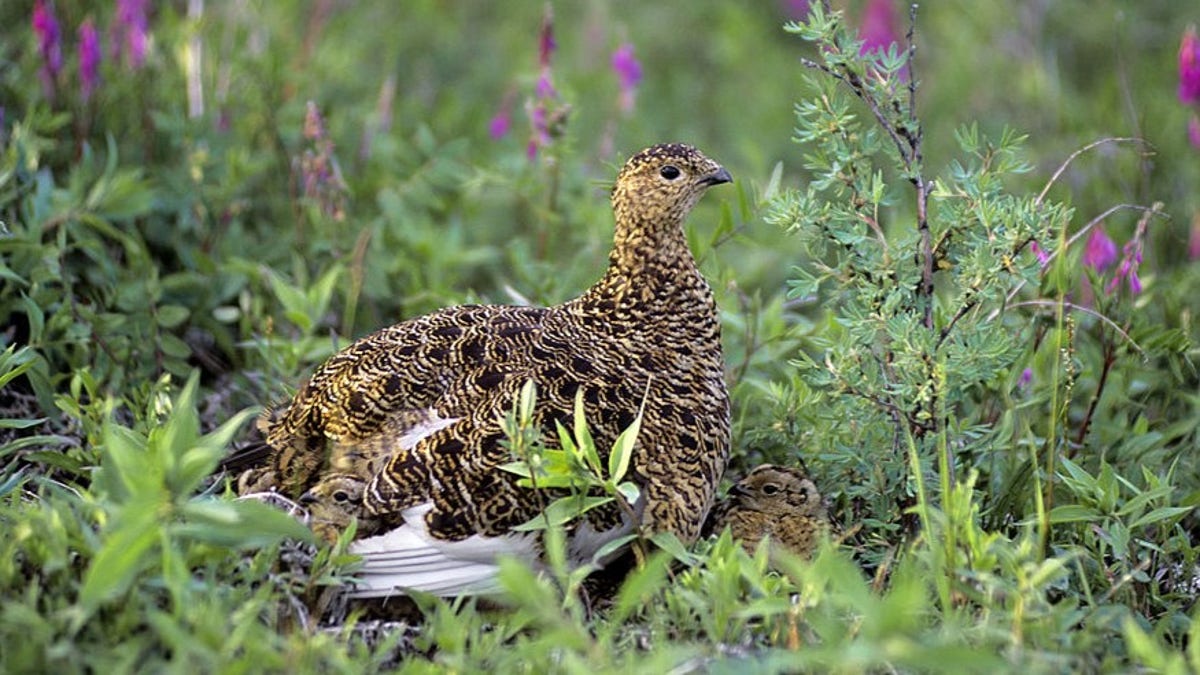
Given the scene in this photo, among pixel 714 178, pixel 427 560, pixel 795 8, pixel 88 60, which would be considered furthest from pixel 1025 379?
pixel 795 8

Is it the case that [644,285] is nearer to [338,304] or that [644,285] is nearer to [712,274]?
Result: [712,274]

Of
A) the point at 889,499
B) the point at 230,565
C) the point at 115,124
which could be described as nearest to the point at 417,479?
the point at 230,565

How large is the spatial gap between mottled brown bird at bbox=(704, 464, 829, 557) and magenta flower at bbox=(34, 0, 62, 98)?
9.83ft

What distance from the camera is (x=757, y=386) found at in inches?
170

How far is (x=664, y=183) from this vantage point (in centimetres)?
385

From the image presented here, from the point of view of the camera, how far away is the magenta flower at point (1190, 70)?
4.59 metres

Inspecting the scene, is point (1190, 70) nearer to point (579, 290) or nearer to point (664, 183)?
point (664, 183)

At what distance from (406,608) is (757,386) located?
1423 millimetres

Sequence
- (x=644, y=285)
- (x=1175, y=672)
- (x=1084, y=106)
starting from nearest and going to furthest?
1. (x=1175, y=672)
2. (x=644, y=285)
3. (x=1084, y=106)

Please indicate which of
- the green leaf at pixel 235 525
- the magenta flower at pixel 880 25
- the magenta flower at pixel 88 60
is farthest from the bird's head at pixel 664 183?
the magenta flower at pixel 880 25

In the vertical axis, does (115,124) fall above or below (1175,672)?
above

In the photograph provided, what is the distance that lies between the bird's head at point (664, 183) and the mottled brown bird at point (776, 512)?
0.75m

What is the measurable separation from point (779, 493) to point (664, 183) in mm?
891

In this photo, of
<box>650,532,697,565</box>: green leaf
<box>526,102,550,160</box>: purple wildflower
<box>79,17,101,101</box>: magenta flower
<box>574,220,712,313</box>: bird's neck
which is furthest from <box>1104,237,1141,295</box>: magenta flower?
<box>79,17,101,101</box>: magenta flower
